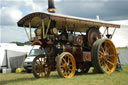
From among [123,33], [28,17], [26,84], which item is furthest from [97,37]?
[123,33]

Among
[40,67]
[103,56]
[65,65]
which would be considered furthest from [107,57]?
[40,67]

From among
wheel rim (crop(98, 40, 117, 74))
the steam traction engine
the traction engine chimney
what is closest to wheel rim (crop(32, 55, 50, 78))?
the steam traction engine

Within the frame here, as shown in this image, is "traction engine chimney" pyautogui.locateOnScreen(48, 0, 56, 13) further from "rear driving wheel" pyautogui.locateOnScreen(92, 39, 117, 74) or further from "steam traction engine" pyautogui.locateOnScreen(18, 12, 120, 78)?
"rear driving wheel" pyautogui.locateOnScreen(92, 39, 117, 74)

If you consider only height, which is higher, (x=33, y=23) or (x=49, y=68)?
(x=33, y=23)

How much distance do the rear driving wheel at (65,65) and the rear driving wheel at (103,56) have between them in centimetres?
133

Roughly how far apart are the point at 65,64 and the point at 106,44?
3.23 metres

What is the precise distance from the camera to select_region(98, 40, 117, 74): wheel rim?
1177 cm

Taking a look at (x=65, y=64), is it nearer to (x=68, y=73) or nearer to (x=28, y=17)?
(x=68, y=73)

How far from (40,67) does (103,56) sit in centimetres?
318

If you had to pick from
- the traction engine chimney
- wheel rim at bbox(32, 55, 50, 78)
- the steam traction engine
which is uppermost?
the traction engine chimney

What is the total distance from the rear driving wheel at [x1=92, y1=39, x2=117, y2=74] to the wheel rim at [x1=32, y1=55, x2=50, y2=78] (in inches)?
90.6

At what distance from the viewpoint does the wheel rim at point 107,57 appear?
38.6 ft

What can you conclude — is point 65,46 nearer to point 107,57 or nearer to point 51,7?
point 107,57

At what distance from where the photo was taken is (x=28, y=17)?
34.7 ft
